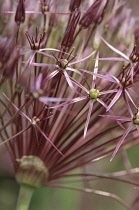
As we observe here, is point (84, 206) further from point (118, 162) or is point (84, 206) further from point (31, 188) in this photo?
point (31, 188)

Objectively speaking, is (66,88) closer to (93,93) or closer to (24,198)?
(93,93)

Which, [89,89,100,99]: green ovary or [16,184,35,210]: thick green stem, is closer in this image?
[89,89,100,99]: green ovary

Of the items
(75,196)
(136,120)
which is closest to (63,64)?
(136,120)

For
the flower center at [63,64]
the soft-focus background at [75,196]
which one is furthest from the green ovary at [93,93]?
the soft-focus background at [75,196]

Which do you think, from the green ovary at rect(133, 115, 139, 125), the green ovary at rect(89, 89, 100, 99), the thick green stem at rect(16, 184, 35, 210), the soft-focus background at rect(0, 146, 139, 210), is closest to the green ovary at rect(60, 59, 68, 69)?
the green ovary at rect(89, 89, 100, 99)

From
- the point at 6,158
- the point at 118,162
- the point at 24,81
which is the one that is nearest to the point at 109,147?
the point at 24,81

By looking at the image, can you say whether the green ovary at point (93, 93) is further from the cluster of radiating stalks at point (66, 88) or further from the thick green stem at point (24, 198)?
the thick green stem at point (24, 198)

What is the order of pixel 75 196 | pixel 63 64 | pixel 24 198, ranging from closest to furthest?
pixel 63 64
pixel 24 198
pixel 75 196

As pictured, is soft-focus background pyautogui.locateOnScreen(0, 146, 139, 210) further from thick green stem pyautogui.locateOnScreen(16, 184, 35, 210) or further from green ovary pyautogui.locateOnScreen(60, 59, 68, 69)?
green ovary pyautogui.locateOnScreen(60, 59, 68, 69)
